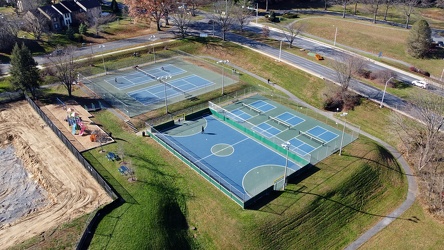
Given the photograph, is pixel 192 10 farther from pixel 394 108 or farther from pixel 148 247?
pixel 148 247

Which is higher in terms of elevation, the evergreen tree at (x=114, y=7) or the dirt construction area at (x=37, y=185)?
the evergreen tree at (x=114, y=7)

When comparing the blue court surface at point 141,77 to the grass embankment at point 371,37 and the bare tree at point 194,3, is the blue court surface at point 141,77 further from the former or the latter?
the grass embankment at point 371,37

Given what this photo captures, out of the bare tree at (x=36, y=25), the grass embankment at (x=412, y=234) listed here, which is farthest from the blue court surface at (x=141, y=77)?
the grass embankment at (x=412, y=234)

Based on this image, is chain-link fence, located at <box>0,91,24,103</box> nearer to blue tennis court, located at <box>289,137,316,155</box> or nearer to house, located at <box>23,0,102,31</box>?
house, located at <box>23,0,102,31</box>

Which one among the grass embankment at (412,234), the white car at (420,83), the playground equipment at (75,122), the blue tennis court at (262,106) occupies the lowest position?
the grass embankment at (412,234)

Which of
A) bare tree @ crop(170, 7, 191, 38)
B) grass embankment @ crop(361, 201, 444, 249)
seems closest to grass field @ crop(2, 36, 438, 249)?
grass embankment @ crop(361, 201, 444, 249)

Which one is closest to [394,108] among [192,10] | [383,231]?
[383,231]
